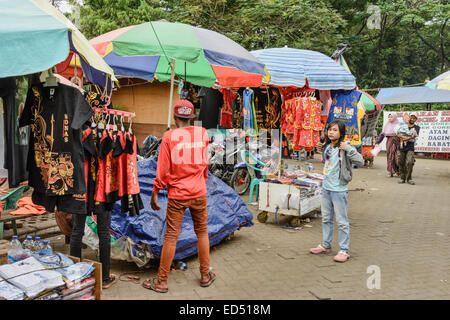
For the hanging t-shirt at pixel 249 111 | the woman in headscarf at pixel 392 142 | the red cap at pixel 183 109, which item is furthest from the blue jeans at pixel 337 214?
the woman in headscarf at pixel 392 142

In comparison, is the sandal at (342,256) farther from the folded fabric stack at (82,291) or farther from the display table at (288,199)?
the folded fabric stack at (82,291)

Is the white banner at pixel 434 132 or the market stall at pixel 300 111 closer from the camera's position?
the market stall at pixel 300 111

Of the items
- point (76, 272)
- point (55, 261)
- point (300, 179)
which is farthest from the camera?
point (300, 179)

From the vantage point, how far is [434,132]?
17625 millimetres

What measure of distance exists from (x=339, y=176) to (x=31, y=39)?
3672mm

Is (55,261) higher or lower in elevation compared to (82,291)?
higher

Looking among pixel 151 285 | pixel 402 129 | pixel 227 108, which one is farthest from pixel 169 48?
pixel 402 129

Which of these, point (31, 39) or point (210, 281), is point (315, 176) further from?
point (31, 39)

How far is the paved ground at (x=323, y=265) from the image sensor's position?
3926mm

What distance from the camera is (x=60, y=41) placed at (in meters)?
2.76

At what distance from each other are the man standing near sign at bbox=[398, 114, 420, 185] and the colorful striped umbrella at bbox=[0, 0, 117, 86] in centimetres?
1007

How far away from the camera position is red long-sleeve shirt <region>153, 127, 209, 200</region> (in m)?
3.82

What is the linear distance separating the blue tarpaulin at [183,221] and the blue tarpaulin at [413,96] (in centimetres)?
1552

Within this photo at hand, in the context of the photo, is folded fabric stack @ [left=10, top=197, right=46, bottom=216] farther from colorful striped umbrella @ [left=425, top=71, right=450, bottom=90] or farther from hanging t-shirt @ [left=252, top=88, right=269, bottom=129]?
colorful striped umbrella @ [left=425, top=71, right=450, bottom=90]
